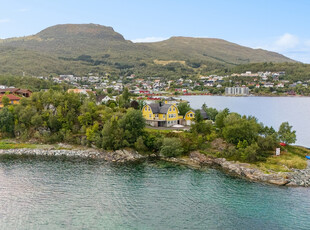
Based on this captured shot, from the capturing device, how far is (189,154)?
38594 mm

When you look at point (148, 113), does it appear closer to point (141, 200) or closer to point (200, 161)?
point (200, 161)

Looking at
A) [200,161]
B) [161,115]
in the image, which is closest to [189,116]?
[161,115]

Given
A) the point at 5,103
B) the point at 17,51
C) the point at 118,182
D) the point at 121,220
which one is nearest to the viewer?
the point at 121,220

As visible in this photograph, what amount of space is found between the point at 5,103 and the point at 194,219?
44.4 metres

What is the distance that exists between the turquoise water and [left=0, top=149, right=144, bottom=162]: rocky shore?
370cm

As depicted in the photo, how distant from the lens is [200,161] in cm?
3684

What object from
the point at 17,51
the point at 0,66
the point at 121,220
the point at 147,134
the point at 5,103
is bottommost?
the point at 121,220

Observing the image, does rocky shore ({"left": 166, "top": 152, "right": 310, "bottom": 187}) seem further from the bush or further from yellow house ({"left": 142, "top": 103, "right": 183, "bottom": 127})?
yellow house ({"left": 142, "top": 103, "right": 183, "bottom": 127})

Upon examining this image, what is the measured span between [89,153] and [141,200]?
16.4 meters

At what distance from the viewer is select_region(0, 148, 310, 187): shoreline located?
98.0ft

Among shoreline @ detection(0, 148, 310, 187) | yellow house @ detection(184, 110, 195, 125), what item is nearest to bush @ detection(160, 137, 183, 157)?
shoreline @ detection(0, 148, 310, 187)

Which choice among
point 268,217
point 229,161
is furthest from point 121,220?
point 229,161

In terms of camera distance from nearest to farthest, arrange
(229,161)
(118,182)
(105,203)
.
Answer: (105,203) → (118,182) → (229,161)

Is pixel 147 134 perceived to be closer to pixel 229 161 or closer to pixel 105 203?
pixel 229 161
